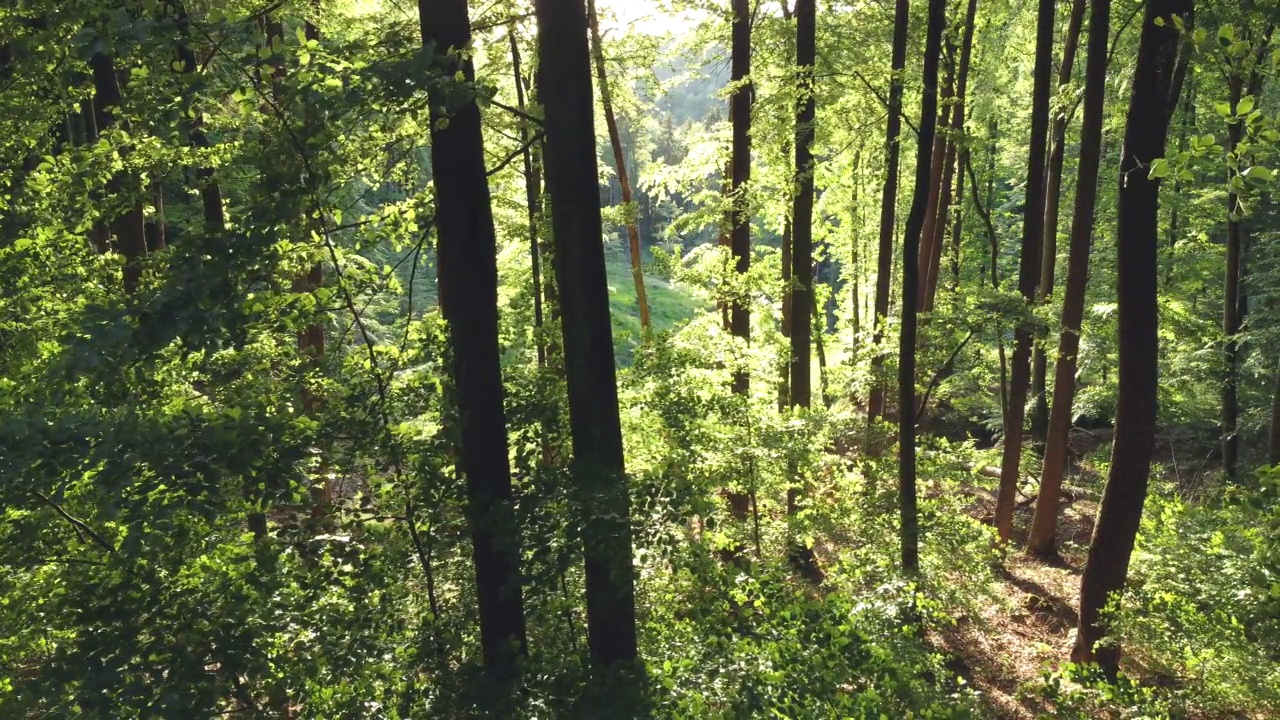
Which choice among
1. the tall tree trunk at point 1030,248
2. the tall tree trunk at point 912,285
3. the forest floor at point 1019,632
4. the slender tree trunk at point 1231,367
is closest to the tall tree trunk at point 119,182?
the tall tree trunk at point 912,285

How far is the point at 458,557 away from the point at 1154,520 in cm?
931

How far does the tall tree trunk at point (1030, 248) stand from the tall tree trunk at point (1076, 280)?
0.47 m

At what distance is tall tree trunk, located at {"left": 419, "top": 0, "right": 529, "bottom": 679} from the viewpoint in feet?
14.3

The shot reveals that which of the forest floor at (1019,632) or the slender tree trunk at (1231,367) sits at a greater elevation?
the slender tree trunk at (1231,367)

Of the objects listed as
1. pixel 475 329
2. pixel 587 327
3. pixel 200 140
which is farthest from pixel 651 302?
pixel 587 327

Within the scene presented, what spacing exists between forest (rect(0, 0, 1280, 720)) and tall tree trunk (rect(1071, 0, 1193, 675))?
3cm

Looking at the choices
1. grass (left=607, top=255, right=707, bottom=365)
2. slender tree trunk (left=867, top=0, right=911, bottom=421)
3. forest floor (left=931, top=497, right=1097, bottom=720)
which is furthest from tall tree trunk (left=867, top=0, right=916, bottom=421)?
grass (left=607, top=255, right=707, bottom=365)

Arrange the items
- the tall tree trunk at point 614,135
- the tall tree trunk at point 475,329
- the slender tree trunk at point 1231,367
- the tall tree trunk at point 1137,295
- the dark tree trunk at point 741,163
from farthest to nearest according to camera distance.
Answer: the slender tree trunk at point 1231,367
the tall tree trunk at point 614,135
the dark tree trunk at point 741,163
the tall tree trunk at point 1137,295
the tall tree trunk at point 475,329

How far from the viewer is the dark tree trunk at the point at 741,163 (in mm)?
10414

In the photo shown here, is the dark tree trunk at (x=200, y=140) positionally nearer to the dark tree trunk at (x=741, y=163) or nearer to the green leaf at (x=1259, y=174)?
the green leaf at (x=1259, y=174)

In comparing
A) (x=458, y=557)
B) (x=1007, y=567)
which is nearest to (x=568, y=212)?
(x=458, y=557)

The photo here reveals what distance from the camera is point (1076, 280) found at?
34.6ft

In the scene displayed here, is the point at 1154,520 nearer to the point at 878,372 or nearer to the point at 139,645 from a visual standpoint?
the point at 878,372

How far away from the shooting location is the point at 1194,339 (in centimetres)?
1488
